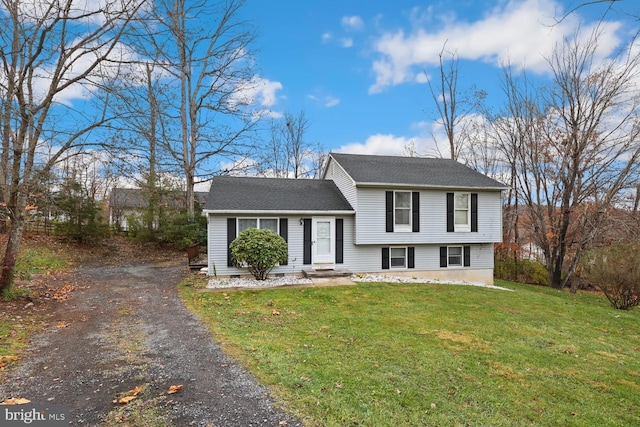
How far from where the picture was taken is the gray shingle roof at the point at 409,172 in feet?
40.5

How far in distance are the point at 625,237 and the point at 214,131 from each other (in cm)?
2207

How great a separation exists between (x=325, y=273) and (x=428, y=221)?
15.3ft

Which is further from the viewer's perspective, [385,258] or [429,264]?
[429,264]

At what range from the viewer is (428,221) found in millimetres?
12711

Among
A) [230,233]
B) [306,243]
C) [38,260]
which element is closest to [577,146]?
[306,243]

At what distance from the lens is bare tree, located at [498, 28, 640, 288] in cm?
1538

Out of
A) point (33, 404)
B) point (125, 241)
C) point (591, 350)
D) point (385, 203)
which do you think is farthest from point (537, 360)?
point (125, 241)

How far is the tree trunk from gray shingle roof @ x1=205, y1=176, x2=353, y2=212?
478cm

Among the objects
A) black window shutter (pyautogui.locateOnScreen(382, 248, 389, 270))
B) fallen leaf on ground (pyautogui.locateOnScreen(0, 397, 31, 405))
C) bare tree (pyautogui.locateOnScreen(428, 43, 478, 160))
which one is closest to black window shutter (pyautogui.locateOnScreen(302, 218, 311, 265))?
black window shutter (pyautogui.locateOnScreen(382, 248, 389, 270))

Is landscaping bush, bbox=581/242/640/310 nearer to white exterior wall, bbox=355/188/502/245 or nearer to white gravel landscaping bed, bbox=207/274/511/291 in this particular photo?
white exterior wall, bbox=355/188/502/245

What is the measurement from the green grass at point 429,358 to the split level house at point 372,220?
3.22 metres

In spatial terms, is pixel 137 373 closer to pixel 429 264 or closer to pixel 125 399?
pixel 125 399

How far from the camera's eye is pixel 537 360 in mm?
5008

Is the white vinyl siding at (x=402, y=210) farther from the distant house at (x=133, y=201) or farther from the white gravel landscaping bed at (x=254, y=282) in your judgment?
the distant house at (x=133, y=201)
